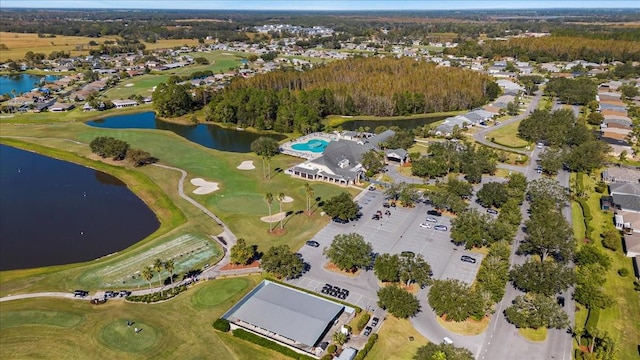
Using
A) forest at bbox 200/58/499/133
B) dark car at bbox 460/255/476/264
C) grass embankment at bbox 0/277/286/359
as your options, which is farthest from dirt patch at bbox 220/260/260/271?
forest at bbox 200/58/499/133

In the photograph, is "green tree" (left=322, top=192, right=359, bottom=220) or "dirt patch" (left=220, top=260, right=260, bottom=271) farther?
"green tree" (left=322, top=192, right=359, bottom=220)

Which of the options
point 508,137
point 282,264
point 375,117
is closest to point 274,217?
point 282,264

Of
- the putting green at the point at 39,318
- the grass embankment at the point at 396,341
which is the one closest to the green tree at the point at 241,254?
the putting green at the point at 39,318

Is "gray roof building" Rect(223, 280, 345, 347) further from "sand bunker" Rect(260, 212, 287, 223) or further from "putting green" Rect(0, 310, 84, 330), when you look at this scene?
"sand bunker" Rect(260, 212, 287, 223)

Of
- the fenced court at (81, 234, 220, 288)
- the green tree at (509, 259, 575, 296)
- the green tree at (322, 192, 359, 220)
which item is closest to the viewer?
the green tree at (509, 259, 575, 296)

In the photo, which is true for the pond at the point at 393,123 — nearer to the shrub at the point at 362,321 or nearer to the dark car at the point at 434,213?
the dark car at the point at 434,213

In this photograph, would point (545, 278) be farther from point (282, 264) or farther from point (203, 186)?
point (203, 186)
